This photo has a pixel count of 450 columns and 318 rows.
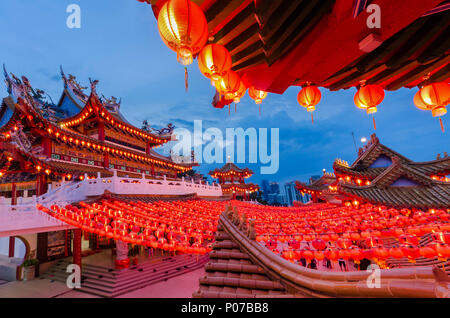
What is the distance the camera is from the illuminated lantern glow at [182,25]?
225 cm

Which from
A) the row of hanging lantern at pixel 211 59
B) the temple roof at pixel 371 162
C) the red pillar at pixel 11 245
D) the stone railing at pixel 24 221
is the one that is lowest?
the red pillar at pixel 11 245

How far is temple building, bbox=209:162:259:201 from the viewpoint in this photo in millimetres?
32000

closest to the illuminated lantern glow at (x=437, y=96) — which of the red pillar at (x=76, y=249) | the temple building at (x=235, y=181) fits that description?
the red pillar at (x=76, y=249)

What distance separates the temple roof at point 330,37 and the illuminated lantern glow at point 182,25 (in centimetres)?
52

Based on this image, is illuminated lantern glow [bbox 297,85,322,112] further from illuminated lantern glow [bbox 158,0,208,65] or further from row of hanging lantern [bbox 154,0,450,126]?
illuminated lantern glow [bbox 158,0,208,65]

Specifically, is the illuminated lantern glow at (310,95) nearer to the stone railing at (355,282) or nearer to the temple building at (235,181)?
the stone railing at (355,282)

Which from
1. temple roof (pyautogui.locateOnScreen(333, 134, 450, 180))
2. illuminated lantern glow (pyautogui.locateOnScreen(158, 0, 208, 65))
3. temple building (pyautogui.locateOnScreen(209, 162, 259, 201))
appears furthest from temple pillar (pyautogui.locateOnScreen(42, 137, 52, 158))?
temple building (pyautogui.locateOnScreen(209, 162, 259, 201))

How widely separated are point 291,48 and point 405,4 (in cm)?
140

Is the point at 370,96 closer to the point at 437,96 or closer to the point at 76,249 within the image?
the point at 437,96

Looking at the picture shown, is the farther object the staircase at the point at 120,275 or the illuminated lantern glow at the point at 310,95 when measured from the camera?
the staircase at the point at 120,275

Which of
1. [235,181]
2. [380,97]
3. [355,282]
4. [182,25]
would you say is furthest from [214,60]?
[235,181]

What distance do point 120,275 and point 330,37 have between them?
11.1 metres

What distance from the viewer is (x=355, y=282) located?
1443 millimetres

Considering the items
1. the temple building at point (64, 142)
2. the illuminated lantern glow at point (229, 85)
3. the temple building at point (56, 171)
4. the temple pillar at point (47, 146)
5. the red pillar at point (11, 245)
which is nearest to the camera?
the illuminated lantern glow at point (229, 85)
